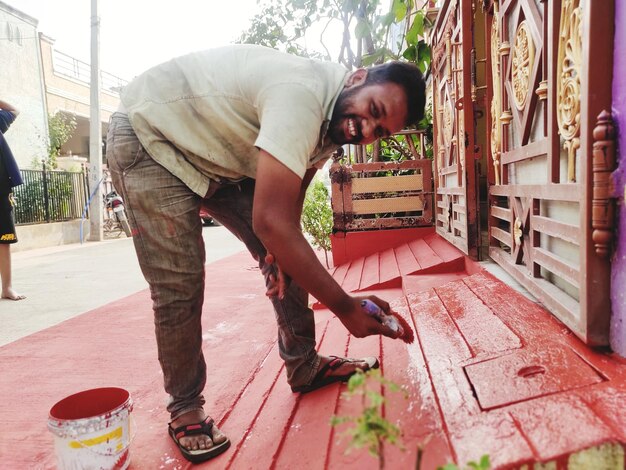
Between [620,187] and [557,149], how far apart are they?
0.55 m

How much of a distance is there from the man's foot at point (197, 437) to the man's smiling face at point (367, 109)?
3.85 feet

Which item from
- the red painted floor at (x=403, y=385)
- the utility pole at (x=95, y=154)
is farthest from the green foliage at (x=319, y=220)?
the utility pole at (x=95, y=154)

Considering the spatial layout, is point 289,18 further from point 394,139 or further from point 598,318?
point 598,318

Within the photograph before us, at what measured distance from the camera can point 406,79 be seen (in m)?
1.62

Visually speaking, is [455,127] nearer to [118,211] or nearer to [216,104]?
[216,104]

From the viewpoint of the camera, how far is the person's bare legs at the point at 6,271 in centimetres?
450

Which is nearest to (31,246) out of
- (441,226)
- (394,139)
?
(394,139)

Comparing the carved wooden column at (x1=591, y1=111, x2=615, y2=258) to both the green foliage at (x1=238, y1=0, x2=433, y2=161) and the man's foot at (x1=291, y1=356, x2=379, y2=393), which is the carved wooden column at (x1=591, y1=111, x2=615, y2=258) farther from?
the green foliage at (x1=238, y1=0, x2=433, y2=161)

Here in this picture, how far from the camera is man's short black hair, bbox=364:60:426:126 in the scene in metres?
1.62

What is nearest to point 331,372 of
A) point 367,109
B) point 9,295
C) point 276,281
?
point 276,281

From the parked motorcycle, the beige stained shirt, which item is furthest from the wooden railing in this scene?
the parked motorcycle

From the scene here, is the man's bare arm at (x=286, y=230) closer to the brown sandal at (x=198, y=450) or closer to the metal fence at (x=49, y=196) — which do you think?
the brown sandal at (x=198, y=450)

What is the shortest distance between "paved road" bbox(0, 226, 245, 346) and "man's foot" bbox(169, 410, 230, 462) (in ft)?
7.80

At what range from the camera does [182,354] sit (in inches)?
71.4
